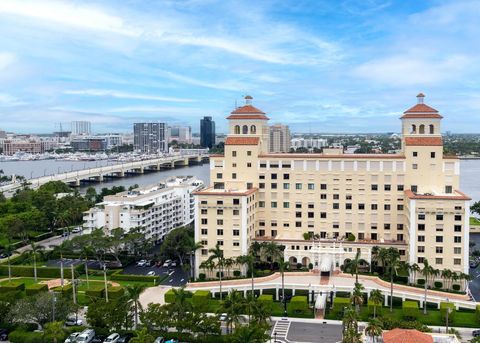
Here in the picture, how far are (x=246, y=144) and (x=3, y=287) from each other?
25716mm

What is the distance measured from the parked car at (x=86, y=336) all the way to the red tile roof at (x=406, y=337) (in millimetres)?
18310

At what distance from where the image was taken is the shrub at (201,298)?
36.1 meters

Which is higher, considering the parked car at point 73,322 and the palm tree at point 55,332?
the palm tree at point 55,332

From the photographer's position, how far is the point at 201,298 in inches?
1565

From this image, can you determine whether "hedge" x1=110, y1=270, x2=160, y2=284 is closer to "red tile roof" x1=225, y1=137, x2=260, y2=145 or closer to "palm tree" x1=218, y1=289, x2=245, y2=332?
"palm tree" x1=218, y1=289, x2=245, y2=332

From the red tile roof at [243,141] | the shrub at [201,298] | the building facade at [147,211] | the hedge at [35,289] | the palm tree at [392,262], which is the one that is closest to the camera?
the shrub at [201,298]

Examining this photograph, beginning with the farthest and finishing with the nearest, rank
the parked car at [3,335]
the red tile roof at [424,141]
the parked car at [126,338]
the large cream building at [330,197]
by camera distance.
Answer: the red tile roof at [424,141]
the large cream building at [330,197]
the parked car at [3,335]
the parked car at [126,338]

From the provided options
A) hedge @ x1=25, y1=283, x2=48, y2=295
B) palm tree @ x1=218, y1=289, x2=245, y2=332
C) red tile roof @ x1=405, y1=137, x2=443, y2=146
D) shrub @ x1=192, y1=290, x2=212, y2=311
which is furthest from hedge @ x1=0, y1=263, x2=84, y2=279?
red tile roof @ x1=405, y1=137, x2=443, y2=146

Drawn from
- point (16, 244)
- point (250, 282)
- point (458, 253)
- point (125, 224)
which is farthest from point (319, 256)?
point (16, 244)

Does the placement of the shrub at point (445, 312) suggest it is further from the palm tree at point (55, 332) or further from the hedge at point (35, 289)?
the hedge at point (35, 289)

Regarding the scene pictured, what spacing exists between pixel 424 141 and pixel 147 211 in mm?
31175

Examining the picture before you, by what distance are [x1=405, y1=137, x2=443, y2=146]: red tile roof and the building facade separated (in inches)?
1177

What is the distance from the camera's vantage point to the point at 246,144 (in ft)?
174

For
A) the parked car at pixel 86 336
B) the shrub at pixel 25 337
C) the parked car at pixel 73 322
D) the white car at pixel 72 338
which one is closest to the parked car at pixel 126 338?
the parked car at pixel 86 336
